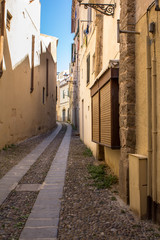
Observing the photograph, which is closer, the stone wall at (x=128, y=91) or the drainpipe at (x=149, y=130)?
the drainpipe at (x=149, y=130)

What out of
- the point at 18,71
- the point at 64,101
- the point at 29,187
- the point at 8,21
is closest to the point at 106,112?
the point at 29,187

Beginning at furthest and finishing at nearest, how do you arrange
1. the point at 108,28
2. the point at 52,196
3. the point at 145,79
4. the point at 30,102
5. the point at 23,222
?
the point at 30,102 → the point at 108,28 → the point at 52,196 → the point at 145,79 → the point at 23,222

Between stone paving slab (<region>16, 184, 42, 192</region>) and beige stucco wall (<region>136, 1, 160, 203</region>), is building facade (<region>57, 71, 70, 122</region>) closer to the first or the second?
stone paving slab (<region>16, 184, 42, 192</region>)

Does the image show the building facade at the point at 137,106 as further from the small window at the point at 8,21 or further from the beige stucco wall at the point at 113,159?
the small window at the point at 8,21

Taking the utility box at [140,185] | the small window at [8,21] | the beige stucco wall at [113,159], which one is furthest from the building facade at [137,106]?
the small window at [8,21]

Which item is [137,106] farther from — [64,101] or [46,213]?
[64,101]

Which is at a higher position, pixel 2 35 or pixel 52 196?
pixel 2 35

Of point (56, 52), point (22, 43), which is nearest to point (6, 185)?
point (22, 43)

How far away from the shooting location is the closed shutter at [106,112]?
4.39 m

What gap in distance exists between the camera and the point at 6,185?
4371mm

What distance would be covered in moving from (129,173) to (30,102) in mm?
10924

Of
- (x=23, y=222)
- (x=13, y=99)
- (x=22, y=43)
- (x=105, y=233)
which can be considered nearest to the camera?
(x=105, y=233)

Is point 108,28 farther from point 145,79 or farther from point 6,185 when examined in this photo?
point 6,185

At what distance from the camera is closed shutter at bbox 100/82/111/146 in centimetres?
439
